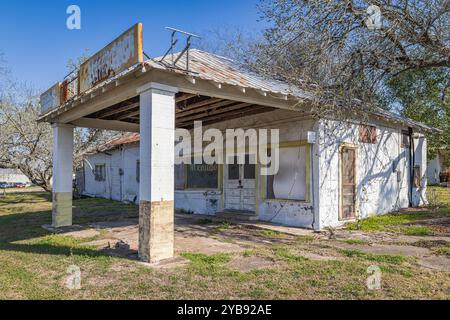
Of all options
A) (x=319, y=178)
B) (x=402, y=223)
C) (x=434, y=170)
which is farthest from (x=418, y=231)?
(x=434, y=170)

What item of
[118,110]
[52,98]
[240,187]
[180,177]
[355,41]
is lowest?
[240,187]

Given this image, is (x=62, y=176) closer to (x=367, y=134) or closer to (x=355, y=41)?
(x=355, y=41)

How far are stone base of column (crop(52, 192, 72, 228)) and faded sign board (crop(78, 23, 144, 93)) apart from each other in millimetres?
3513

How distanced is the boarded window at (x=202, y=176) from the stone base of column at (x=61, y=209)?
4.26 m

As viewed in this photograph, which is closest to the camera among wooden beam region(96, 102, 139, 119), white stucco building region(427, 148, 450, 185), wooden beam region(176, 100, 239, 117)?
wooden beam region(96, 102, 139, 119)

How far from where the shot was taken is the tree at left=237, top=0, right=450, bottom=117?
7965 millimetres

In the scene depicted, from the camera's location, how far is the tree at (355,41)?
26.1 feet

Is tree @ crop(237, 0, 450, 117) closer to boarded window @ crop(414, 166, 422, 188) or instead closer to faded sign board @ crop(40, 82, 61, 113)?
boarded window @ crop(414, 166, 422, 188)

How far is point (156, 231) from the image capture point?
223 inches

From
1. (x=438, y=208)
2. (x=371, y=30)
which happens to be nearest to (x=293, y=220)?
(x=371, y=30)

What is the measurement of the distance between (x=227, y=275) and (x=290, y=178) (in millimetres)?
4896

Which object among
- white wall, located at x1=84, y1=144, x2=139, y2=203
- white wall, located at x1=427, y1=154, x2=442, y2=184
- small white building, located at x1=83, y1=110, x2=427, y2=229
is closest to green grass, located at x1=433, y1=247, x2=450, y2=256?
small white building, located at x1=83, y1=110, x2=427, y2=229

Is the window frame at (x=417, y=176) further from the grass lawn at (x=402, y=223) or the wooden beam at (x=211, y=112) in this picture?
the wooden beam at (x=211, y=112)
